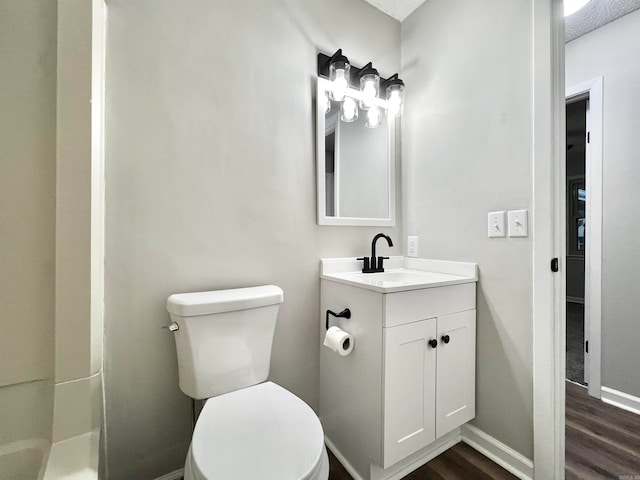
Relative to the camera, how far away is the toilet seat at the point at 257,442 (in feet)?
2.24

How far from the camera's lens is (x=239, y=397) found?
0.99 metres

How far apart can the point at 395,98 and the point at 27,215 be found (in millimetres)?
1741

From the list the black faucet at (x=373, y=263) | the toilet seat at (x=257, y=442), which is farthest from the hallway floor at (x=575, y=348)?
the toilet seat at (x=257, y=442)

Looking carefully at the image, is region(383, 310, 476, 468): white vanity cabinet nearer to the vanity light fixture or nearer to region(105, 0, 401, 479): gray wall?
region(105, 0, 401, 479): gray wall

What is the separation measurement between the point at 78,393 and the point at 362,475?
111 cm

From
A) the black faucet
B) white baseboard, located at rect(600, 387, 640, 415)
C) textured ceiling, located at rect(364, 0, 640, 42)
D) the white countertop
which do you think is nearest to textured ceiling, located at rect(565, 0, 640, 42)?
textured ceiling, located at rect(364, 0, 640, 42)

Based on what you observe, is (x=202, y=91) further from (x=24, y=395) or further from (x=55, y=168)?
(x=24, y=395)

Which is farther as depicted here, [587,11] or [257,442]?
[587,11]

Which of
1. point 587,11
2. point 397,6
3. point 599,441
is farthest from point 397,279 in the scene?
point 587,11

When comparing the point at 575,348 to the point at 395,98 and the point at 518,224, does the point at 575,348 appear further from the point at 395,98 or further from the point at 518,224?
the point at 395,98

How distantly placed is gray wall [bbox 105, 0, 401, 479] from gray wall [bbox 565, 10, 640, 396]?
1.69 m

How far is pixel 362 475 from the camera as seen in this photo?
3.92 feet

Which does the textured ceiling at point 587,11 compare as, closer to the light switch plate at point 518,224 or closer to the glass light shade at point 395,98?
the glass light shade at point 395,98

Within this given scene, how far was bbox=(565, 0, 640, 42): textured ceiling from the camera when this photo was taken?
161 centimetres
